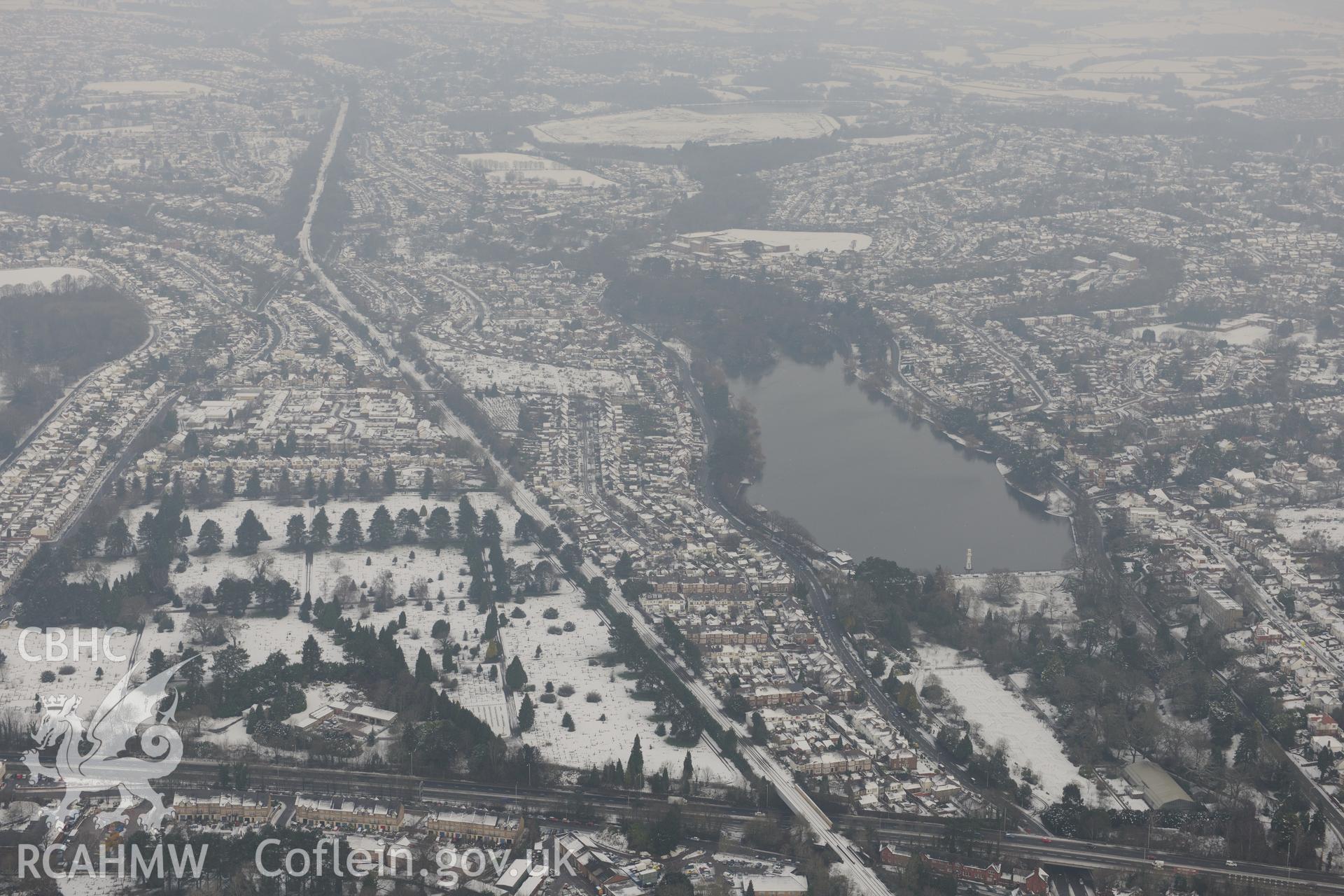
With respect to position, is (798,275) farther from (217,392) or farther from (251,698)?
(251,698)

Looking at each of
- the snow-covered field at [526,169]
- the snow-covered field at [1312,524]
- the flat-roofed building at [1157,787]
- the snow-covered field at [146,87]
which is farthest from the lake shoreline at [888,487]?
the snow-covered field at [146,87]

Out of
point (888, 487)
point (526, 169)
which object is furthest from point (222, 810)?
point (526, 169)

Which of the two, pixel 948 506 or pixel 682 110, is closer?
pixel 948 506

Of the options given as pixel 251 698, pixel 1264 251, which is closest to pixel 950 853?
pixel 251 698

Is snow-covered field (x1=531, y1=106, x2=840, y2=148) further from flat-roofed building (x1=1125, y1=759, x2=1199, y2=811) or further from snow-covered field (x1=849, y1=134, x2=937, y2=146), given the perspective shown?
flat-roofed building (x1=1125, y1=759, x2=1199, y2=811)

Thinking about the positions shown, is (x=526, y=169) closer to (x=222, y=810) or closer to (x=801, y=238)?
(x=801, y=238)
